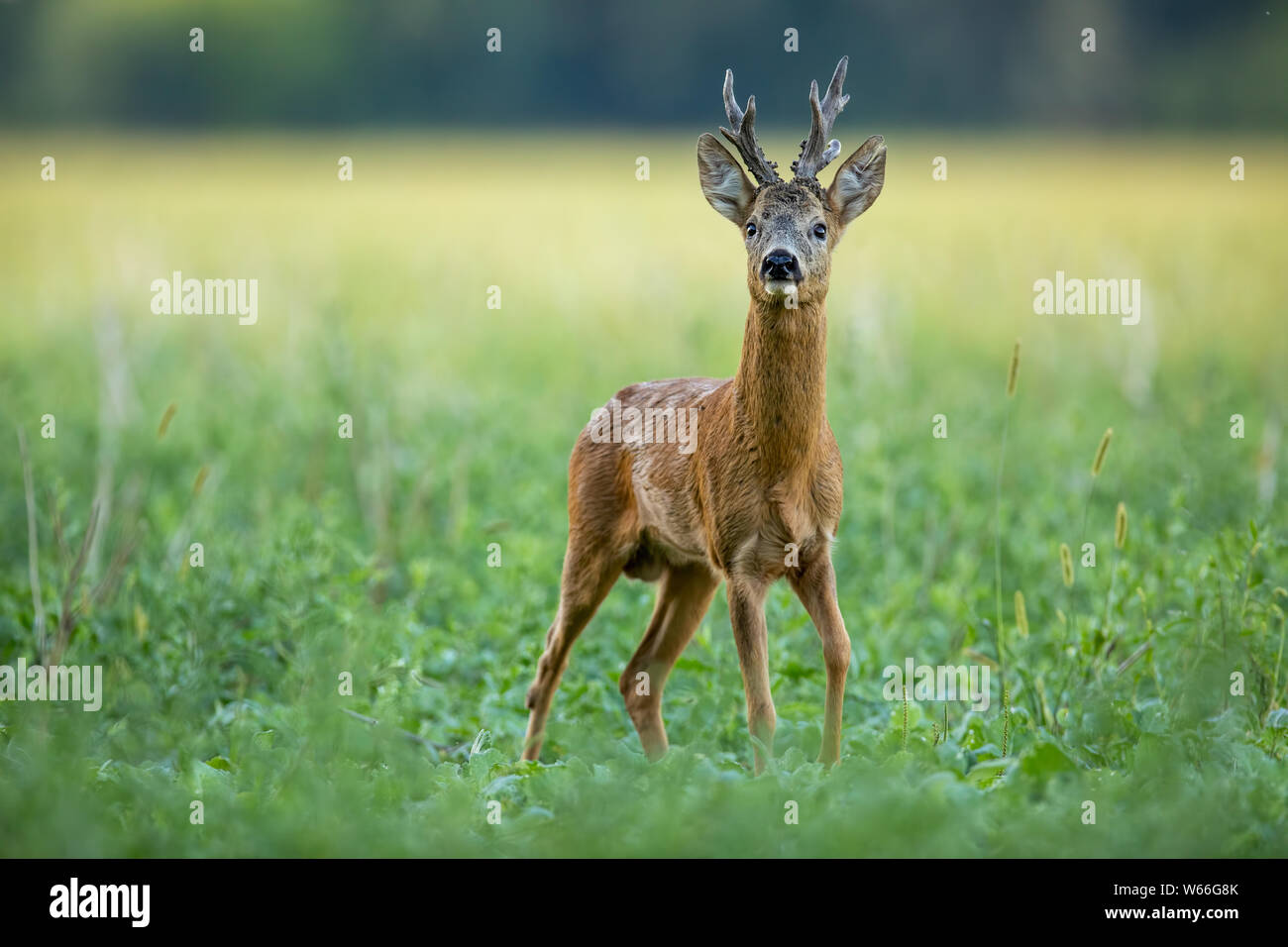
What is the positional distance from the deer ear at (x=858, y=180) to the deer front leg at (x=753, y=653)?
1.65 m

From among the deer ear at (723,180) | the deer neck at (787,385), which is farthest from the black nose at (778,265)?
the deer ear at (723,180)

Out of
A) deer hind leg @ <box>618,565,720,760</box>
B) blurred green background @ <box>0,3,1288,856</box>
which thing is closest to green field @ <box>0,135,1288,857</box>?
blurred green background @ <box>0,3,1288,856</box>

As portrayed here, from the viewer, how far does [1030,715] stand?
7254 mm

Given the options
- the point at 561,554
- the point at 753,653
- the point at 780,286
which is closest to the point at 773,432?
the point at 780,286

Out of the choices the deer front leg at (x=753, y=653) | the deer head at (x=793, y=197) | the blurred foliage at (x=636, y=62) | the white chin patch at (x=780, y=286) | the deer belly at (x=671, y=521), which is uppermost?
the blurred foliage at (x=636, y=62)

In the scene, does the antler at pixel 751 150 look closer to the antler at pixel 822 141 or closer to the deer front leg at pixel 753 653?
the antler at pixel 822 141

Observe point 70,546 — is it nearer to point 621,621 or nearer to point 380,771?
point 621,621

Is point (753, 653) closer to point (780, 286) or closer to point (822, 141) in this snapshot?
point (780, 286)

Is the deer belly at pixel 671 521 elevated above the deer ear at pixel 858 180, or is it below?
below

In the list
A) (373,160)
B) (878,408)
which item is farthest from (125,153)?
(878,408)

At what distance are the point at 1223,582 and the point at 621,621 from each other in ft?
10.6

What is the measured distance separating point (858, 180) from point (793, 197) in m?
0.41

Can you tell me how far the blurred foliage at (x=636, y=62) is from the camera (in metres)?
41.3
